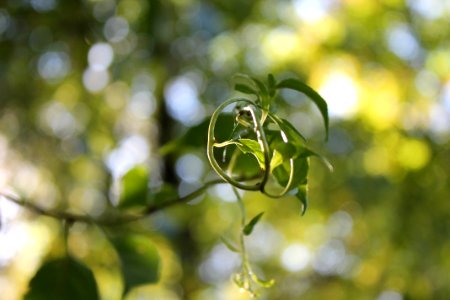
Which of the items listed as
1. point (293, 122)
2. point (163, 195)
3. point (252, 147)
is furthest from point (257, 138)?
point (293, 122)

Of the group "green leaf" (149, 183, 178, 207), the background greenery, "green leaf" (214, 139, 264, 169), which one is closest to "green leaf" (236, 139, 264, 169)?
"green leaf" (214, 139, 264, 169)

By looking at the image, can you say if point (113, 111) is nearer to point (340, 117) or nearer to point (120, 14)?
point (340, 117)

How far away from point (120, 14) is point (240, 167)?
96 cm

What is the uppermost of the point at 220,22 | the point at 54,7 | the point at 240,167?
the point at 240,167

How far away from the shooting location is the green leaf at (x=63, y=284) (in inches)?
20.3

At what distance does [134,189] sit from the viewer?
1.80 ft

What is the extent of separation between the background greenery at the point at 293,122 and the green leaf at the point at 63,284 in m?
0.89

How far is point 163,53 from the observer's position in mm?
1779

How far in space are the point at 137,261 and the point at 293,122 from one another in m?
1.45

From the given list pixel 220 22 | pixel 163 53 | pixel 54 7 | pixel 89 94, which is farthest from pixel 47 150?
pixel 54 7

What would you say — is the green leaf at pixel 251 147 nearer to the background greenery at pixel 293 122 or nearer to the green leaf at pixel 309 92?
the green leaf at pixel 309 92

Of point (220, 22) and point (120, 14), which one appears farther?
point (220, 22)

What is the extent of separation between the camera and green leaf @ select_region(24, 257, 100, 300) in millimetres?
516

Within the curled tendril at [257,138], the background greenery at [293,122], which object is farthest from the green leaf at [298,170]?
the background greenery at [293,122]
